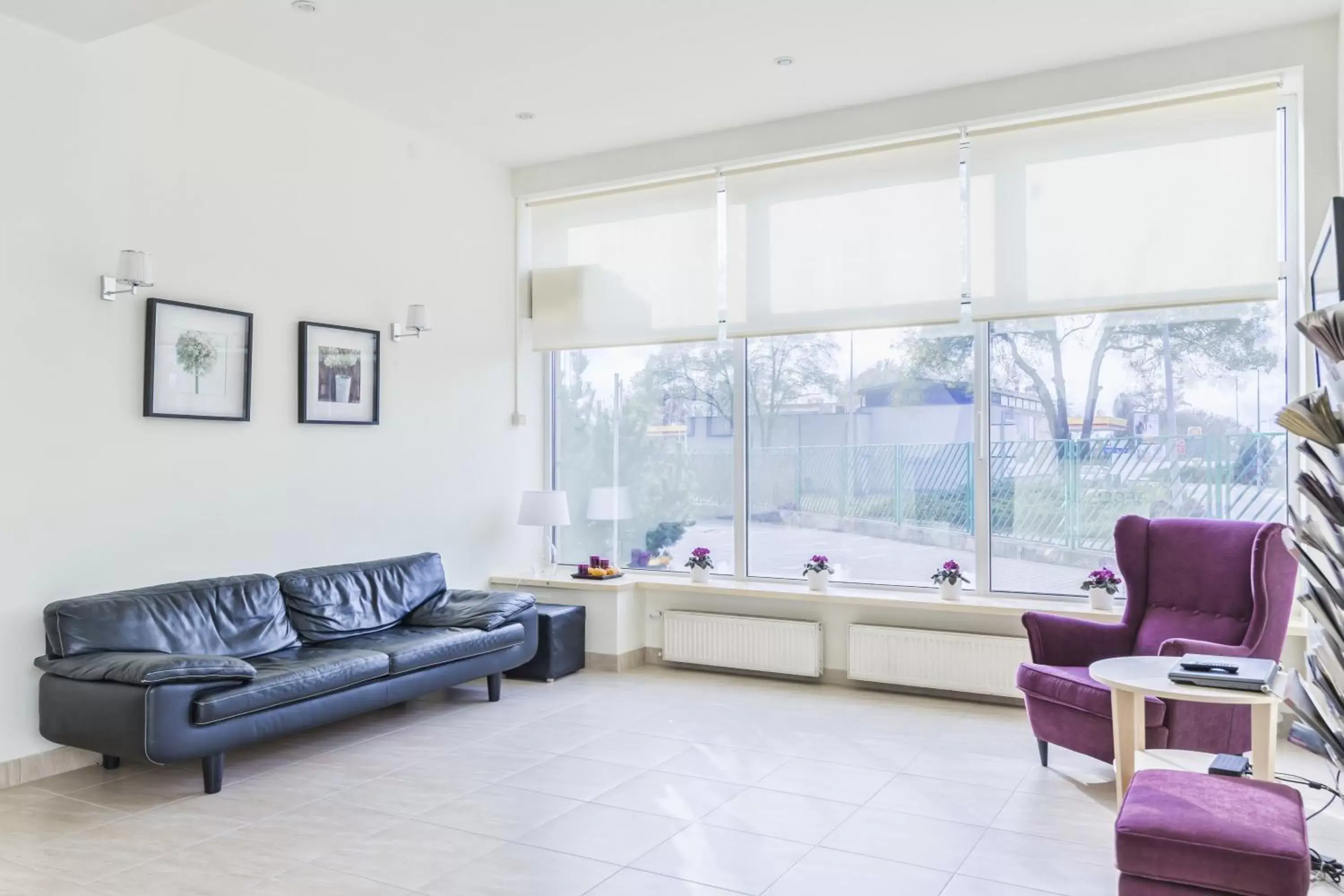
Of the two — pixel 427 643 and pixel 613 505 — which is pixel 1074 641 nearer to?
pixel 427 643

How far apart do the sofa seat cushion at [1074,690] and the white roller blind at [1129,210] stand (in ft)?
6.84

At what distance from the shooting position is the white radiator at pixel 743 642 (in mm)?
5914

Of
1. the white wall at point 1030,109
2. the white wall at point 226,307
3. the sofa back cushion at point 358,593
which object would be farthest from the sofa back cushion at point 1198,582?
the white wall at point 226,307

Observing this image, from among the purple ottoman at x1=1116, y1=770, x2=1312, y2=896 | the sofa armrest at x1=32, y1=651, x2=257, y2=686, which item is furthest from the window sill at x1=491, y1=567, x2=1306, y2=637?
the sofa armrest at x1=32, y1=651, x2=257, y2=686

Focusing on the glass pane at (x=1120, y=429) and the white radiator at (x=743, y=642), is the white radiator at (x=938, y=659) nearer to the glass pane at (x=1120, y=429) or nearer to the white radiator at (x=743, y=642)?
the white radiator at (x=743, y=642)

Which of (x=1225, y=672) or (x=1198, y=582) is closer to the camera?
(x=1225, y=672)

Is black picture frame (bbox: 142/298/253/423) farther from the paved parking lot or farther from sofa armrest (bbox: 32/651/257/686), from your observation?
the paved parking lot

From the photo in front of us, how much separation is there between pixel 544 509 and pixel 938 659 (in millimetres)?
2679

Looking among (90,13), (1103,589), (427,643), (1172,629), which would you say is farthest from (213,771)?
(1103,589)

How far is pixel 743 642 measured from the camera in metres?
6.10

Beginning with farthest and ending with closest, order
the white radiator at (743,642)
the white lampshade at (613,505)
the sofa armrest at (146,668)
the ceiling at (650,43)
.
Answer: the white lampshade at (613,505)
the white radiator at (743,642)
the ceiling at (650,43)
the sofa armrest at (146,668)

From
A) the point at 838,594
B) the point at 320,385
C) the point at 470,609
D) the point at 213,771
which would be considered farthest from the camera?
the point at 838,594

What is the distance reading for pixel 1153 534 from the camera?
4.64m

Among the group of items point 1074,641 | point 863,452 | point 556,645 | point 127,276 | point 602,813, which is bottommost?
point 602,813
